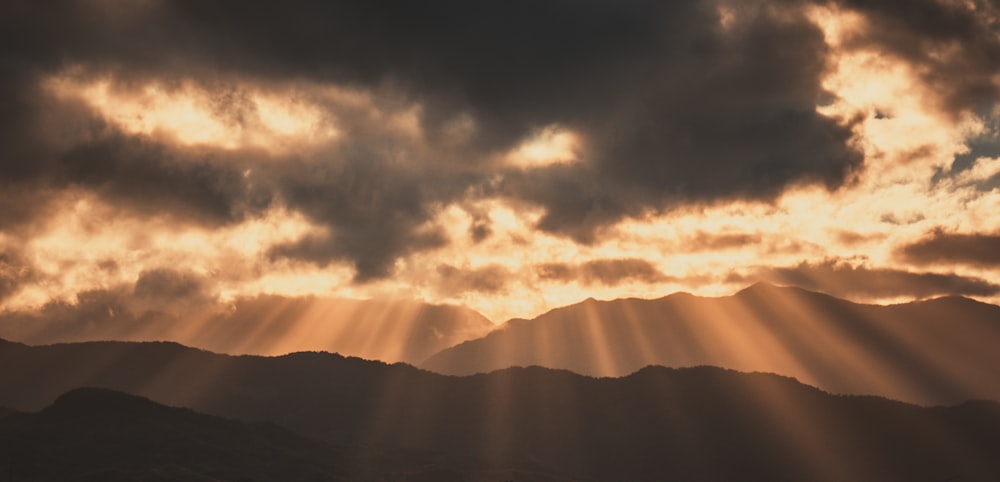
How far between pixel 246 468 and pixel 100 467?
29.6 meters

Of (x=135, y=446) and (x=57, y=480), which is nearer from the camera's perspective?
(x=57, y=480)

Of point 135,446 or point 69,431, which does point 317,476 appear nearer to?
point 135,446

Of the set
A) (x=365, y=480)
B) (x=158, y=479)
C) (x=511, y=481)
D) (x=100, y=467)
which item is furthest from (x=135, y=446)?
(x=511, y=481)

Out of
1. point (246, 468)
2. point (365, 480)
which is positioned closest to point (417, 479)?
point (365, 480)

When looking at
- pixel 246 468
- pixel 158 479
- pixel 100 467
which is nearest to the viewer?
pixel 158 479

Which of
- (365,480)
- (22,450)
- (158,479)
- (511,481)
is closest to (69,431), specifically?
(22,450)

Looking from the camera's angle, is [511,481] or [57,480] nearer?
[57,480]

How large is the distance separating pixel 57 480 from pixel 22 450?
20928 mm

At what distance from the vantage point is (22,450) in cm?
18138

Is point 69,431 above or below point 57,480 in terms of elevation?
above

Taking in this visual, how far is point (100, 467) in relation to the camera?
6949 inches

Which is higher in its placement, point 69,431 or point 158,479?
point 69,431

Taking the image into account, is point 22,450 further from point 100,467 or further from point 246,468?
point 246,468

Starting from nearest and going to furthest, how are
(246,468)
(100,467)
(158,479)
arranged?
(158,479) → (100,467) → (246,468)
